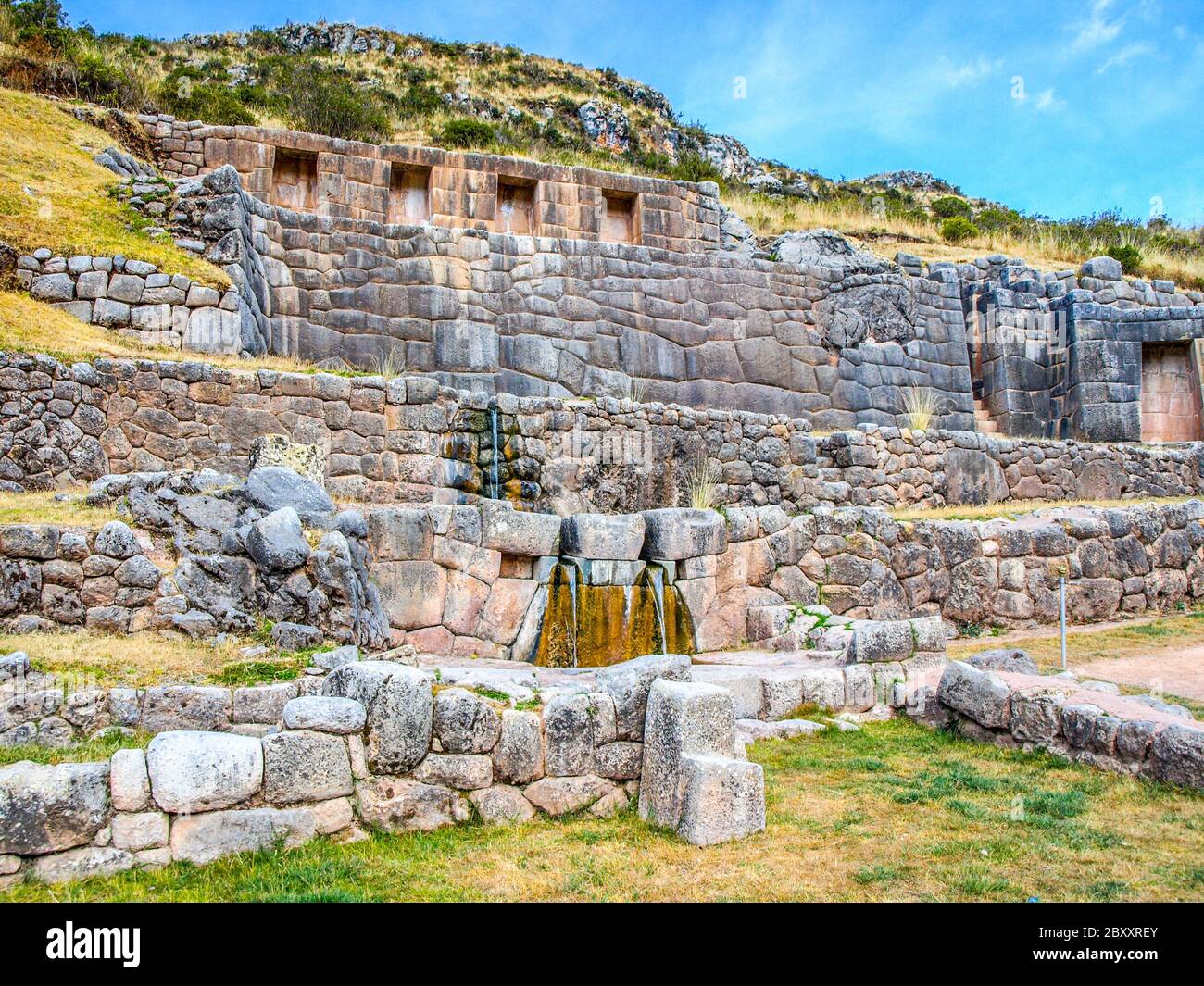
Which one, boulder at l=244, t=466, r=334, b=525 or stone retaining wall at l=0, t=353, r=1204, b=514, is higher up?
stone retaining wall at l=0, t=353, r=1204, b=514

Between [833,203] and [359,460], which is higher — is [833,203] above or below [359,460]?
above

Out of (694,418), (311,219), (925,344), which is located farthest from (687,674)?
(925,344)

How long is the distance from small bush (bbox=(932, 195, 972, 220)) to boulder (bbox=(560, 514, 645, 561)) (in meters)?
28.4

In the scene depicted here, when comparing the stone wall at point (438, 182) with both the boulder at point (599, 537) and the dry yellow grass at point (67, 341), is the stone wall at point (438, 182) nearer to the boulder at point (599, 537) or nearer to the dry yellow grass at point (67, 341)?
the dry yellow grass at point (67, 341)

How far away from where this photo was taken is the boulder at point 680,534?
10688 mm

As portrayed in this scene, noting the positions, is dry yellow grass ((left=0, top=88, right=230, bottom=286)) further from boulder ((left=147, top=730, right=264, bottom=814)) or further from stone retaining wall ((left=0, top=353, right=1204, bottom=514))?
boulder ((left=147, top=730, right=264, bottom=814))

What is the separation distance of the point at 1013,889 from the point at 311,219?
1525 centimetres

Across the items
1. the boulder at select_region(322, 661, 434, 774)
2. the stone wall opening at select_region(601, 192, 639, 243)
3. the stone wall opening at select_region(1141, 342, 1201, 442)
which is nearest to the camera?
the boulder at select_region(322, 661, 434, 774)

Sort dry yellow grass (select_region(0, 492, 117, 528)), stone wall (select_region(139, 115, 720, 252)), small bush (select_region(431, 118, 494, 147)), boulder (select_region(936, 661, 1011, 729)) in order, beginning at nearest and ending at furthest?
boulder (select_region(936, 661, 1011, 729)) < dry yellow grass (select_region(0, 492, 117, 528)) < stone wall (select_region(139, 115, 720, 252)) < small bush (select_region(431, 118, 494, 147))

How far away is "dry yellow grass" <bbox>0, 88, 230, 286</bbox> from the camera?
12.9 metres

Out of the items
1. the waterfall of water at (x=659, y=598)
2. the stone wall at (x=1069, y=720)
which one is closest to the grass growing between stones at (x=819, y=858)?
the stone wall at (x=1069, y=720)

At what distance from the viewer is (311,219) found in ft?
53.8

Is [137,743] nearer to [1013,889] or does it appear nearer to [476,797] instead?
[476,797]

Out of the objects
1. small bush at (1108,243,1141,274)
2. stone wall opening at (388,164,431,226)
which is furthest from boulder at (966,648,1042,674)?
small bush at (1108,243,1141,274)
